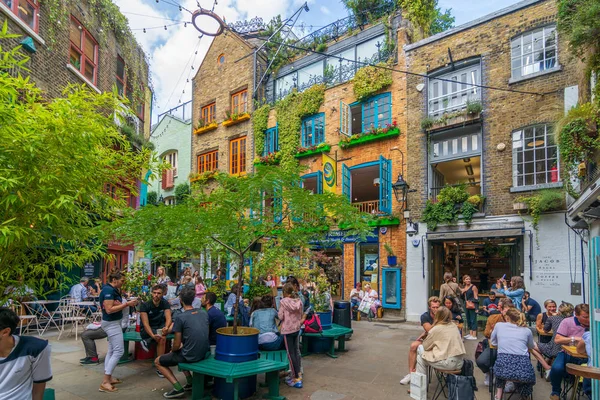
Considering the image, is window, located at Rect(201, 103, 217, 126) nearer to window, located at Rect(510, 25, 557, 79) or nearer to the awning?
the awning

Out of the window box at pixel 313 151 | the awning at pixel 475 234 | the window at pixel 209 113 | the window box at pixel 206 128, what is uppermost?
the window at pixel 209 113

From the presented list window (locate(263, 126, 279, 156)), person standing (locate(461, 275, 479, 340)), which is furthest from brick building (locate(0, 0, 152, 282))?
person standing (locate(461, 275, 479, 340))

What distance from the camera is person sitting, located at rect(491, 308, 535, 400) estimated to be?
516 cm

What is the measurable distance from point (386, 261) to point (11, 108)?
12.8m

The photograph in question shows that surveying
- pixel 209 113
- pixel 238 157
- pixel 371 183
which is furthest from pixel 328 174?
pixel 209 113

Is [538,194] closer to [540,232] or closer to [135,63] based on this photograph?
[540,232]

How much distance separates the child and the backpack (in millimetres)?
1583

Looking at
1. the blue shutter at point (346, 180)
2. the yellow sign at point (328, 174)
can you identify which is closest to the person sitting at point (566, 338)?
the blue shutter at point (346, 180)

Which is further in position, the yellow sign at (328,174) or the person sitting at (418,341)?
the yellow sign at (328,174)

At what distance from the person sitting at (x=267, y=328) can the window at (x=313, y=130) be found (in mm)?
11057

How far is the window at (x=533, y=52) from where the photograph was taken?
39.2 ft

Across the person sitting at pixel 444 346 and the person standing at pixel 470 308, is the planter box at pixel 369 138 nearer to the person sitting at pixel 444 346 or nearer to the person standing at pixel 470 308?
the person standing at pixel 470 308

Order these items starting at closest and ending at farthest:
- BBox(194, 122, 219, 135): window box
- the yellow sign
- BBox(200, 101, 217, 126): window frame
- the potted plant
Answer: the potted plant < the yellow sign < BBox(194, 122, 219, 135): window box < BBox(200, 101, 217, 126): window frame

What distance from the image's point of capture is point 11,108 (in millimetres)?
3049
